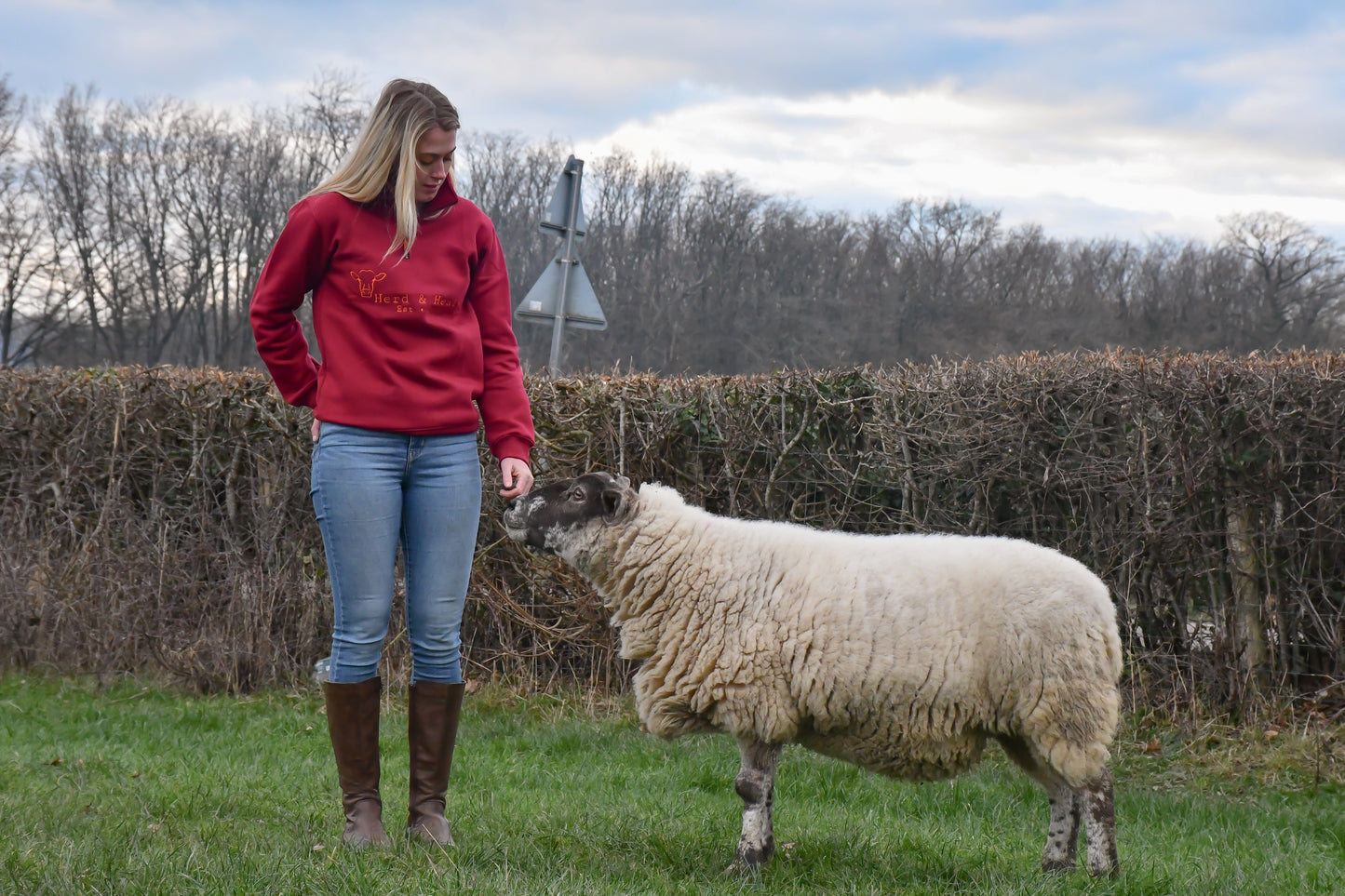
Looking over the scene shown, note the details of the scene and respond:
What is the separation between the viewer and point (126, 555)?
8.02 m

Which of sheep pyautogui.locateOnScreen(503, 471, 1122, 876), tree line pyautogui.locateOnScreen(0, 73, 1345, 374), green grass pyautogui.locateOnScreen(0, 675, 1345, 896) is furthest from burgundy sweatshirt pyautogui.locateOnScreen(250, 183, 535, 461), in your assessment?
tree line pyautogui.locateOnScreen(0, 73, 1345, 374)

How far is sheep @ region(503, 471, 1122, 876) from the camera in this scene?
3881 mm

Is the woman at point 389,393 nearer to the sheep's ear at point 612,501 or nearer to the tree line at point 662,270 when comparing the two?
the sheep's ear at point 612,501

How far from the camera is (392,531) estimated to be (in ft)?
11.7

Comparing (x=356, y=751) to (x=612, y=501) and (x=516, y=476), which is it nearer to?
(x=516, y=476)

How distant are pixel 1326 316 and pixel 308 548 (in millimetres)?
43570

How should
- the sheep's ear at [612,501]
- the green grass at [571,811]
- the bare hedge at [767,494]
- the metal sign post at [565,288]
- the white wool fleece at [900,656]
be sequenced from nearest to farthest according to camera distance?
1. the green grass at [571,811]
2. the white wool fleece at [900,656]
3. the sheep's ear at [612,501]
4. the bare hedge at [767,494]
5. the metal sign post at [565,288]

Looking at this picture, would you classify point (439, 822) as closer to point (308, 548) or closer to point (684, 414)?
point (684, 414)

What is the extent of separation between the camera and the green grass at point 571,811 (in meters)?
3.39

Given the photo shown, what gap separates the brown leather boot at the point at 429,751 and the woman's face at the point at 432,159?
1624 mm

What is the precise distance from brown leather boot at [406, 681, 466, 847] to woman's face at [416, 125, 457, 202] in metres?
1.62

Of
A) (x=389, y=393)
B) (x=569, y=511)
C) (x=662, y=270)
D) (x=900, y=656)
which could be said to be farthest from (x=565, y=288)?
(x=662, y=270)

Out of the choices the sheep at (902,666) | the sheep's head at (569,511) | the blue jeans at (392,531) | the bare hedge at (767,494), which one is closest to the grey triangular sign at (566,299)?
the bare hedge at (767,494)

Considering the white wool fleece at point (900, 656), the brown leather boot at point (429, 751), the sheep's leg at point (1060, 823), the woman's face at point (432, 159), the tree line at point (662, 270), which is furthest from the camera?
the tree line at point (662, 270)
